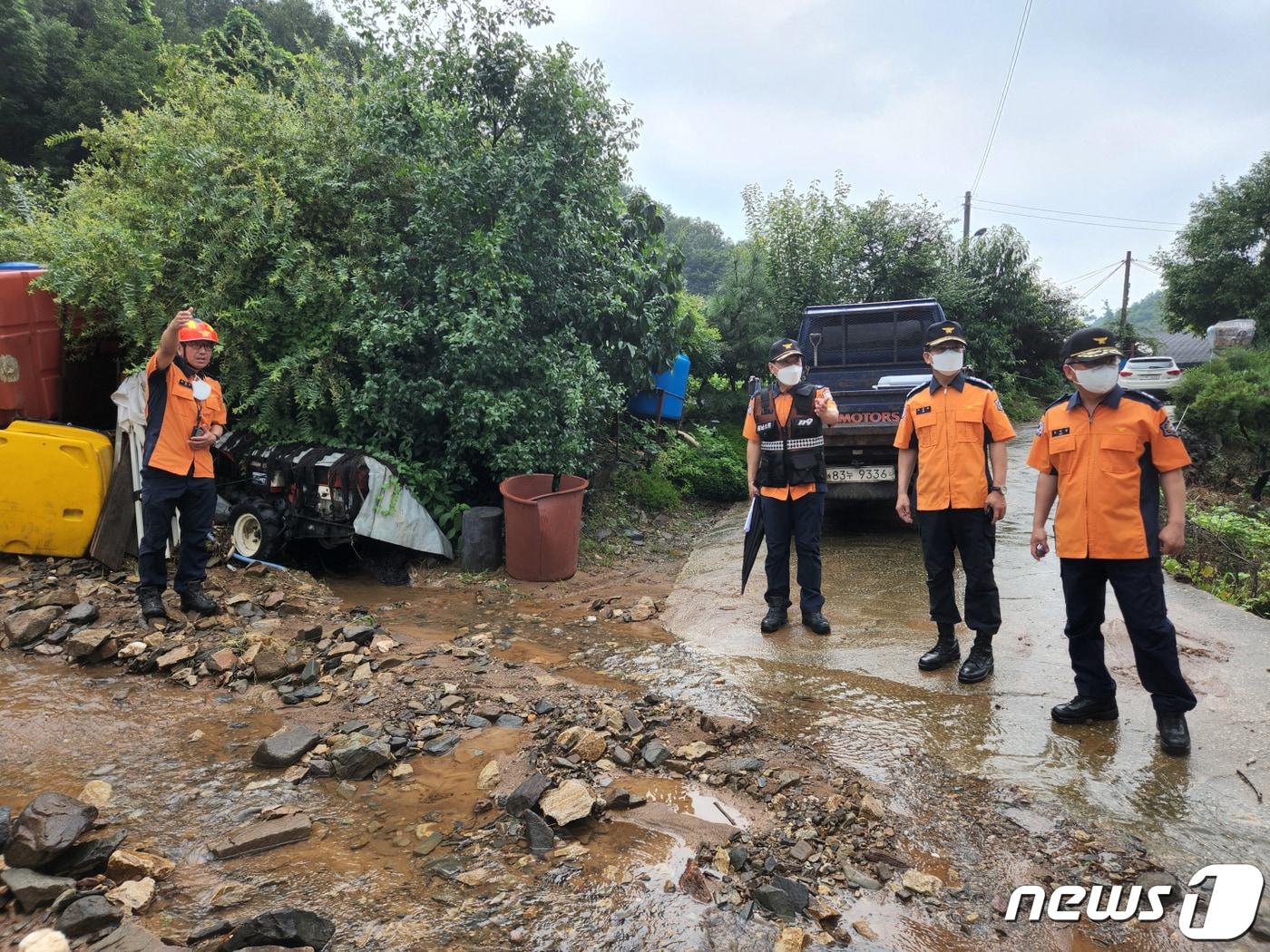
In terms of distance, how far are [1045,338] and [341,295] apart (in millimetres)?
24314

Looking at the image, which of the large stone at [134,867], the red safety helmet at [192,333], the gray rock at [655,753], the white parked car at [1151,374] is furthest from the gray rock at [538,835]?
the white parked car at [1151,374]

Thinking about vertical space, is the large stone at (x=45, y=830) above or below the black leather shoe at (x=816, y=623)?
above

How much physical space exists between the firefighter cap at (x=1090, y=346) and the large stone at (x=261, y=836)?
3.63 m

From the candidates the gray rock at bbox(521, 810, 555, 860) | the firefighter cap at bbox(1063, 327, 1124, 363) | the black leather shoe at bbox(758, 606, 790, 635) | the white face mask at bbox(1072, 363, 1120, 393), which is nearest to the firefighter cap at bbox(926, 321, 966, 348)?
the firefighter cap at bbox(1063, 327, 1124, 363)

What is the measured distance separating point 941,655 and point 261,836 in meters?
3.41

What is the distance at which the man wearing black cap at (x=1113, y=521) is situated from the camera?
10.3ft

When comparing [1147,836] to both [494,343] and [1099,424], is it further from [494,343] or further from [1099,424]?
[494,343]

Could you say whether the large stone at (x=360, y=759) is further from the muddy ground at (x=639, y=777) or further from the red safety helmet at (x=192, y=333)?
the red safety helmet at (x=192, y=333)

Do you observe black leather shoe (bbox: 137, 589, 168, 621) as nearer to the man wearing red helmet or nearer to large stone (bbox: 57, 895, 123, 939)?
the man wearing red helmet

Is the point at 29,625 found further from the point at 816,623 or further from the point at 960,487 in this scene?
the point at 960,487

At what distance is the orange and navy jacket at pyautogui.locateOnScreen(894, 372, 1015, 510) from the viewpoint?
396 centimetres

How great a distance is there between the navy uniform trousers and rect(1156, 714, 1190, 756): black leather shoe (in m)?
0.03

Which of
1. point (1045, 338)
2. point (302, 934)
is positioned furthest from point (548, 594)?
point (1045, 338)

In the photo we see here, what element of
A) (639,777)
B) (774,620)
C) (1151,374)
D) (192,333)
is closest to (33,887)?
(639,777)
